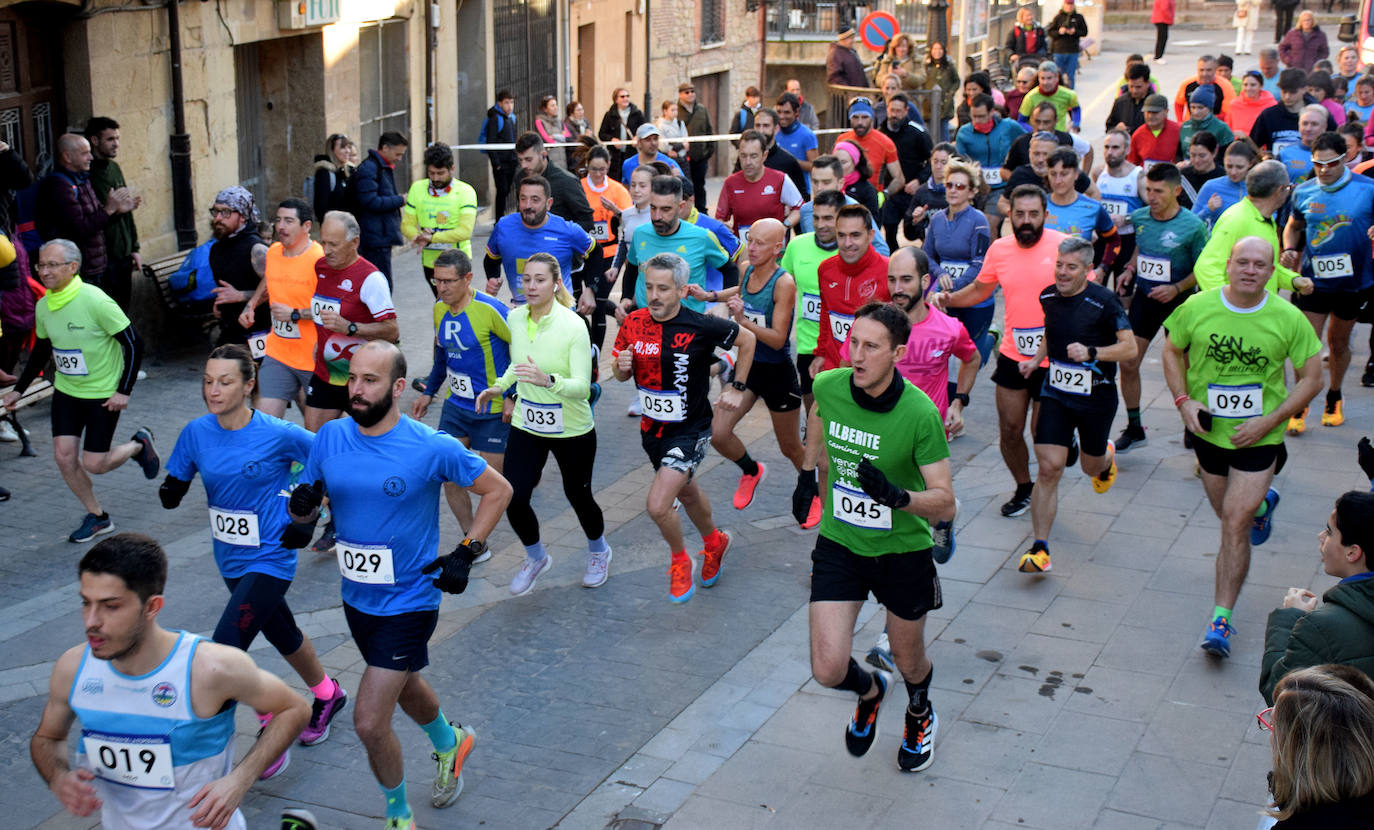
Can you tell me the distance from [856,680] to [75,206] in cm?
767

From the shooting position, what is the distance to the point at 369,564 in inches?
213

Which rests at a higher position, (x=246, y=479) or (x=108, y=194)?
(x=108, y=194)

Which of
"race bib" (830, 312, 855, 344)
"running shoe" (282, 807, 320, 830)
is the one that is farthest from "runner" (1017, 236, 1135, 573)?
"running shoe" (282, 807, 320, 830)

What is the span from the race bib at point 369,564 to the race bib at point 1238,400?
12.8 feet

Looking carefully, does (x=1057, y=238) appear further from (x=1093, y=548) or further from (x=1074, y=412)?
(x=1093, y=548)

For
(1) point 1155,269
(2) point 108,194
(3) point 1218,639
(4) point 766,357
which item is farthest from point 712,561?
(2) point 108,194

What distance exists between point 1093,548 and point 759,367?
2168mm

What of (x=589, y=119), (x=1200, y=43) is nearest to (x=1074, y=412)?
(x=589, y=119)

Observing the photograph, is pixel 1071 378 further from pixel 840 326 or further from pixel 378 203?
pixel 378 203

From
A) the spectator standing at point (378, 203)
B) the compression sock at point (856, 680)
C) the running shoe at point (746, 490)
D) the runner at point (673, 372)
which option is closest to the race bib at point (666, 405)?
the runner at point (673, 372)

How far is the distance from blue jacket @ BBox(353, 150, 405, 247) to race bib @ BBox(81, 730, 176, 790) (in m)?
9.39

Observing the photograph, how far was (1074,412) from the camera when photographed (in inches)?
318

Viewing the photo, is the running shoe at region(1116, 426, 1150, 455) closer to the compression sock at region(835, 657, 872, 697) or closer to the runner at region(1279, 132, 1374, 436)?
the runner at region(1279, 132, 1374, 436)

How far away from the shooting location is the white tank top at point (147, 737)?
413cm
